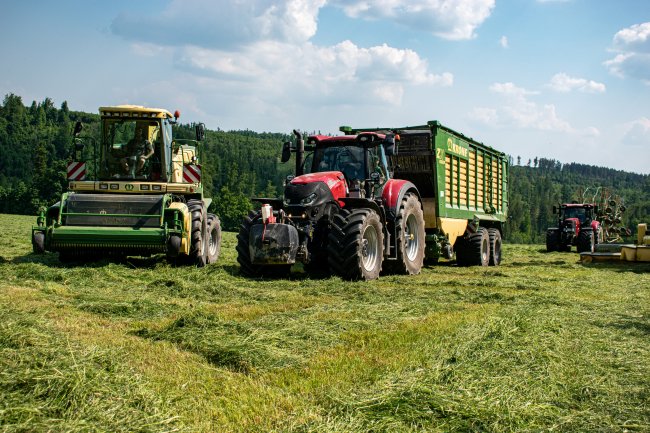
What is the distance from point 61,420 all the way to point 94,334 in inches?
103

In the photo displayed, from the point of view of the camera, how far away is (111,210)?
37.3ft

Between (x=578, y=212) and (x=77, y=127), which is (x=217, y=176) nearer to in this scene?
(x=578, y=212)

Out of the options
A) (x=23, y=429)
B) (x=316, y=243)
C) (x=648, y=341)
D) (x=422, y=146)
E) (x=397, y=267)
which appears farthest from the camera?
(x=422, y=146)

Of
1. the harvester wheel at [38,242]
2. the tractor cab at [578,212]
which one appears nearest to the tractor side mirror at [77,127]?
the harvester wheel at [38,242]

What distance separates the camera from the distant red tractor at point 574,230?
2633 centimetres

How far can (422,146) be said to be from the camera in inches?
538

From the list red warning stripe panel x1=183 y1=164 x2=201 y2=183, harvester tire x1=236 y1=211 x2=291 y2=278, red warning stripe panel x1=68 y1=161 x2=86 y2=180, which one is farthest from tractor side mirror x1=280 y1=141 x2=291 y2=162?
red warning stripe panel x1=68 y1=161 x2=86 y2=180

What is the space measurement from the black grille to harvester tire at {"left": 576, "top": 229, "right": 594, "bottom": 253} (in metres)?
19.5

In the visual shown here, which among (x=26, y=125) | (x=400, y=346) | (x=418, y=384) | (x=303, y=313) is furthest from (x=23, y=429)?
(x=26, y=125)

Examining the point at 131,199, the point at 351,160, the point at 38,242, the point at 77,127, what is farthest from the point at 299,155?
the point at 38,242

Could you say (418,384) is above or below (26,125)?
below

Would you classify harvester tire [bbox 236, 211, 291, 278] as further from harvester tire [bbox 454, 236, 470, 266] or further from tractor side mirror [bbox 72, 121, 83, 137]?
harvester tire [bbox 454, 236, 470, 266]

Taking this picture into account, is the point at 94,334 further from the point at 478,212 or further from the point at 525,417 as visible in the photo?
the point at 478,212

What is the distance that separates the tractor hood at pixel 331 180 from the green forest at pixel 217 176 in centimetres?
2657
